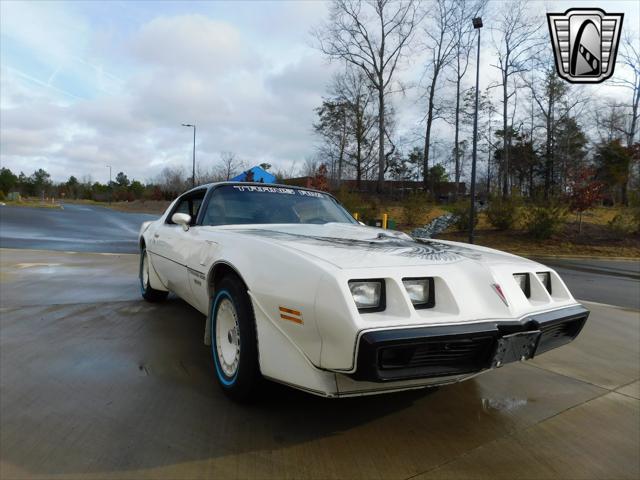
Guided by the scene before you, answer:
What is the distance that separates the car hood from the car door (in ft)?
2.16

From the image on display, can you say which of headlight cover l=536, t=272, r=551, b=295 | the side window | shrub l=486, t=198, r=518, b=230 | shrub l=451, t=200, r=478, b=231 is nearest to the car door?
the side window

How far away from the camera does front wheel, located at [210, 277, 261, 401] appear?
234cm

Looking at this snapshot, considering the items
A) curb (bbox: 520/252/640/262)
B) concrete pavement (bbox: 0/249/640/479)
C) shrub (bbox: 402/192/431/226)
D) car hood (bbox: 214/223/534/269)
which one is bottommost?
concrete pavement (bbox: 0/249/640/479)

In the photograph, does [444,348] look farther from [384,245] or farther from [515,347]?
[384,245]

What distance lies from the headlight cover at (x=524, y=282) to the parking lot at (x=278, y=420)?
0.74m

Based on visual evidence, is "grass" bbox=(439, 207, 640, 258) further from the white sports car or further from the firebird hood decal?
the white sports car

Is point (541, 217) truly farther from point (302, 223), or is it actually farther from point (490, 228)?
point (302, 223)

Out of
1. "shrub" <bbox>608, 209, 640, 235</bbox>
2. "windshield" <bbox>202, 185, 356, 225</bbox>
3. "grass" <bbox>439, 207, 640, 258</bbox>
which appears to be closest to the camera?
"windshield" <bbox>202, 185, 356, 225</bbox>

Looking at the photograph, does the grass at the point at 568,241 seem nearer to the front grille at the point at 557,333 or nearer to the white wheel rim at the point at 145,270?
the white wheel rim at the point at 145,270

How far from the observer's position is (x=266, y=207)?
3.60 metres

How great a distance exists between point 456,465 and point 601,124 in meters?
40.3

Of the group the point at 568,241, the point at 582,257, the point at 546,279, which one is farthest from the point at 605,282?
the point at 568,241

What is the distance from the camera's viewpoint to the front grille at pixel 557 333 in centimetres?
230

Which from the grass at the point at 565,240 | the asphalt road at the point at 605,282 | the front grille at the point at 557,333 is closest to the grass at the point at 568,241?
the grass at the point at 565,240
